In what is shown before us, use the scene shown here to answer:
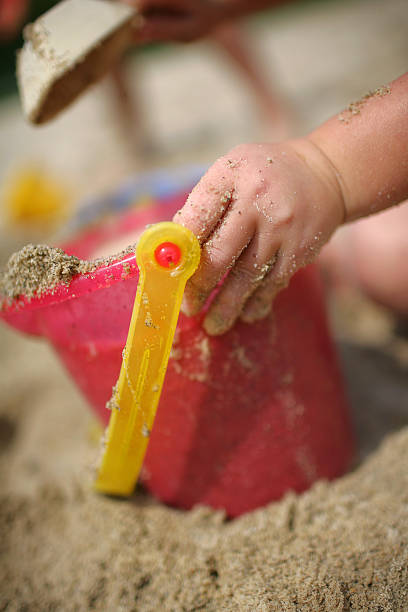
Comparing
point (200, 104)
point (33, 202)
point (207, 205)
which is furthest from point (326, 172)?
point (200, 104)

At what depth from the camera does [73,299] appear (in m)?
0.56

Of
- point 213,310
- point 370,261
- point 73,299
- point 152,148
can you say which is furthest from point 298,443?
point 152,148

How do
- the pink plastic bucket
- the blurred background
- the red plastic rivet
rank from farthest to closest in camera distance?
the blurred background → the pink plastic bucket → the red plastic rivet

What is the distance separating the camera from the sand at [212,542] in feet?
1.78

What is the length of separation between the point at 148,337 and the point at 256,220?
6.8 inches

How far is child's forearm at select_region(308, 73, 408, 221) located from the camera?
0.54m

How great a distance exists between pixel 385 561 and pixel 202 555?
23 centimetres

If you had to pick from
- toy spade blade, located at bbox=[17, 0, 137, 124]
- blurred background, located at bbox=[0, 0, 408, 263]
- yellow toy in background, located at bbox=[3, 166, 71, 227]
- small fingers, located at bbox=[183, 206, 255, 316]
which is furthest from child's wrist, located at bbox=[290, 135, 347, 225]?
yellow toy in background, located at bbox=[3, 166, 71, 227]

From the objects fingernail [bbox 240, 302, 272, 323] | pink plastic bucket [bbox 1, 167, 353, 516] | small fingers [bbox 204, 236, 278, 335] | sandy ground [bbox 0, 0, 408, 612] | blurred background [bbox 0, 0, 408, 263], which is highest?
small fingers [bbox 204, 236, 278, 335]

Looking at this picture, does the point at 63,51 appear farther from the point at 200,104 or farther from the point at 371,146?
the point at 200,104

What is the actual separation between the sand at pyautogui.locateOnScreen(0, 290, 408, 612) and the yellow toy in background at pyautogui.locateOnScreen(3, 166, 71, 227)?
1235 millimetres

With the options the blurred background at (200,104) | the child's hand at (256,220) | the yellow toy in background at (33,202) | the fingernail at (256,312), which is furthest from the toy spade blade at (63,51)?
the yellow toy in background at (33,202)

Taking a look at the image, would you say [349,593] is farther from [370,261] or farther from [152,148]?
[152,148]

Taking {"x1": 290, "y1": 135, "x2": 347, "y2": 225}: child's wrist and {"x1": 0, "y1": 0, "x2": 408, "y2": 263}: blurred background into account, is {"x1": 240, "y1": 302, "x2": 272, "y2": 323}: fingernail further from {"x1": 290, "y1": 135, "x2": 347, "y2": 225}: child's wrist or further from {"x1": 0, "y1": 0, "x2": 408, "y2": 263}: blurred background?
{"x1": 0, "y1": 0, "x2": 408, "y2": 263}: blurred background
